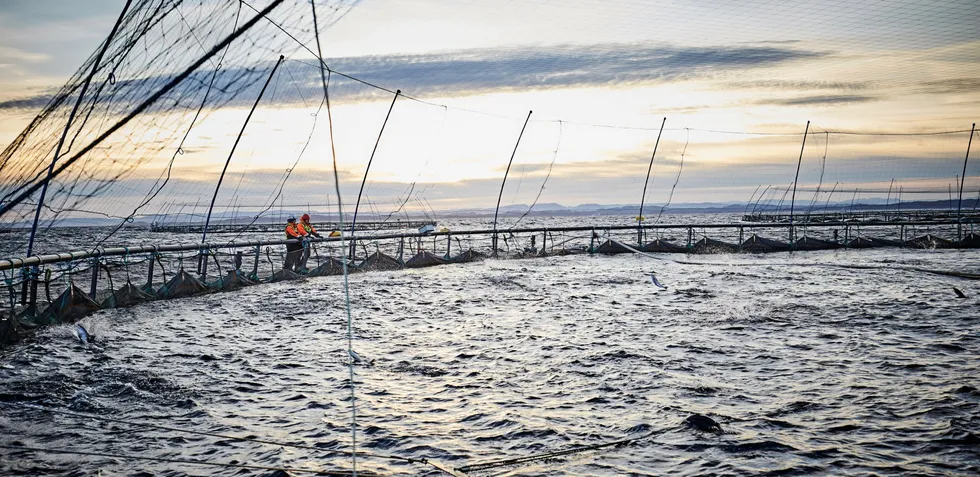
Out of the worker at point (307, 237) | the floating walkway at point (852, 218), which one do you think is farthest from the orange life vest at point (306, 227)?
the floating walkway at point (852, 218)

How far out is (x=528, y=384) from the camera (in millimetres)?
7199

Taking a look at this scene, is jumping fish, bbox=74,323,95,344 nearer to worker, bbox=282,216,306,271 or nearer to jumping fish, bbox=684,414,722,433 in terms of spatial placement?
jumping fish, bbox=684,414,722,433

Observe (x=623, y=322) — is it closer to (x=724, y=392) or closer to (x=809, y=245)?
(x=724, y=392)

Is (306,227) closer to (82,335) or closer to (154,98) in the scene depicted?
(82,335)

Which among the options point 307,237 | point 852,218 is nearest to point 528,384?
point 307,237

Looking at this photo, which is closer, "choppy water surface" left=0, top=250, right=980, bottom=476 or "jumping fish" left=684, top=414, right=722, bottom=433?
"choppy water surface" left=0, top=250, right=980, bottom=476

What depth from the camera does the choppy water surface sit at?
505cm

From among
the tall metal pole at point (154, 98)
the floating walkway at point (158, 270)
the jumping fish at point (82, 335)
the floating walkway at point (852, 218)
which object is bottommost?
the jumping fish at point (82, 335)

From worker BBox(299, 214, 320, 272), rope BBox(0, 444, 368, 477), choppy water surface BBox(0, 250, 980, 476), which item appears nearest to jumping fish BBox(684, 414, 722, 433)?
choppy water surface BBox(0, 250, 980, 476)

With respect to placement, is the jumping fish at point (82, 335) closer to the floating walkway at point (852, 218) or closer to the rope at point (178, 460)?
the rope at point (178, 460)

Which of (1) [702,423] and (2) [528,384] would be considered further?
(2) [528,384]

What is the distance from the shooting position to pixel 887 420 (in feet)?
18.9

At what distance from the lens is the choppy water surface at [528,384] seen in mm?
5047

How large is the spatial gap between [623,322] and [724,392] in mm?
4604
